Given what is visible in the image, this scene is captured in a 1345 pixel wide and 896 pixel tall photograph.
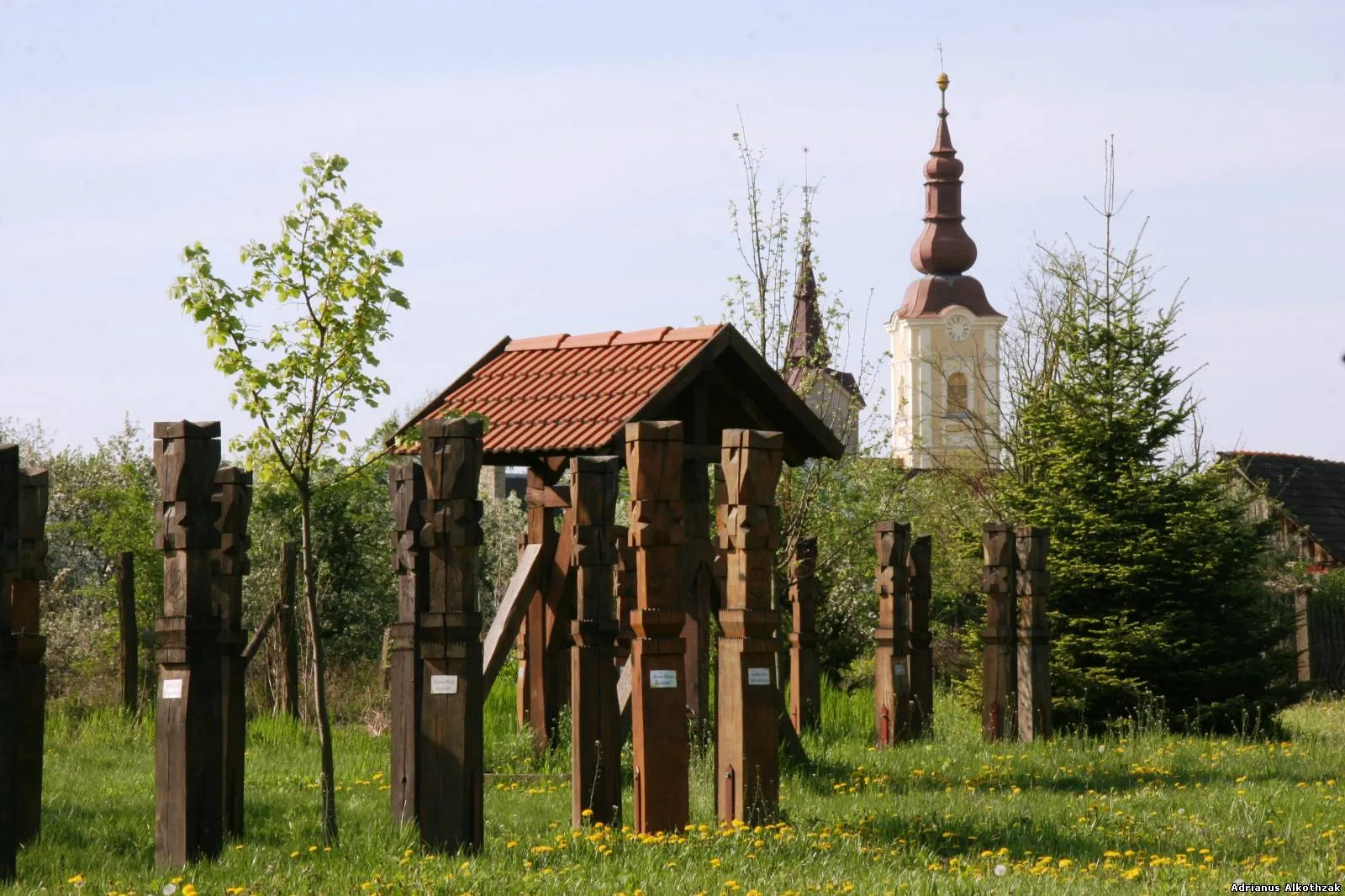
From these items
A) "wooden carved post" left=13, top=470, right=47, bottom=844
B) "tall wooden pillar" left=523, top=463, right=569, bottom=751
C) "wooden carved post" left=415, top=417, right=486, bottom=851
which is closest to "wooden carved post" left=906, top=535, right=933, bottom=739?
"tall wooden pillar" left=523, top=463, right=569, bottom=751

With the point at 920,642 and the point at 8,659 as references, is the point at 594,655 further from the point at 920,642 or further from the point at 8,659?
the point at 920,642

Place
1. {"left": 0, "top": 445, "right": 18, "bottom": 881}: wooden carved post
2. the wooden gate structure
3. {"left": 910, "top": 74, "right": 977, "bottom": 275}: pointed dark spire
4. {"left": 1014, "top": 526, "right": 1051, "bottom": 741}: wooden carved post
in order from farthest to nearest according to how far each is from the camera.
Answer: {"left": 910, "top": 74, "right": 977, "bottom": 275}: pointed dark spire → {"left": 1014, "top": 526, "right": 1051, "bottom": 741}: wooden carved post → the wooden gate structure → {"left": 0, "top": 445, "right": 18, "bottom": 881}: wooden carved post

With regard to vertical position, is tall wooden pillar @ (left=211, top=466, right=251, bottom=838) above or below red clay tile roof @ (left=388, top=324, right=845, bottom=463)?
below

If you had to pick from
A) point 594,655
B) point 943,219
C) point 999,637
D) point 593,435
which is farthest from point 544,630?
point 943,219

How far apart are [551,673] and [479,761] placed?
225 inches

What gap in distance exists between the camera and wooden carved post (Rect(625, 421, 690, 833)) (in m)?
9.79

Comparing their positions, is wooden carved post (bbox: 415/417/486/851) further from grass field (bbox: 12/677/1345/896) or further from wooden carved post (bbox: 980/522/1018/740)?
wooden carved post (bbox: 980/522/1018/740)

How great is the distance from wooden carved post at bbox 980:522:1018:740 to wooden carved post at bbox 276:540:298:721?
7326 mm

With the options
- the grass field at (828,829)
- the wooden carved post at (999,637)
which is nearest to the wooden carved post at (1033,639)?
the wooden carved post at (999,637)

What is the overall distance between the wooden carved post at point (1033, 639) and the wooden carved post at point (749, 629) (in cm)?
749

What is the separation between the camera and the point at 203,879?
827 centimetres

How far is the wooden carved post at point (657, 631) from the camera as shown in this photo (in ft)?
32.1

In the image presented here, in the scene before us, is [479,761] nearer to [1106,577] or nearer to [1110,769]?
[1110,769]

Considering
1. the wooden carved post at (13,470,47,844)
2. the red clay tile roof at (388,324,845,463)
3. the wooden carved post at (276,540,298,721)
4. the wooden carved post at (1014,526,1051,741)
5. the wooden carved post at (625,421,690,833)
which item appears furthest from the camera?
the wooden carved post at (276,540,298,721)
